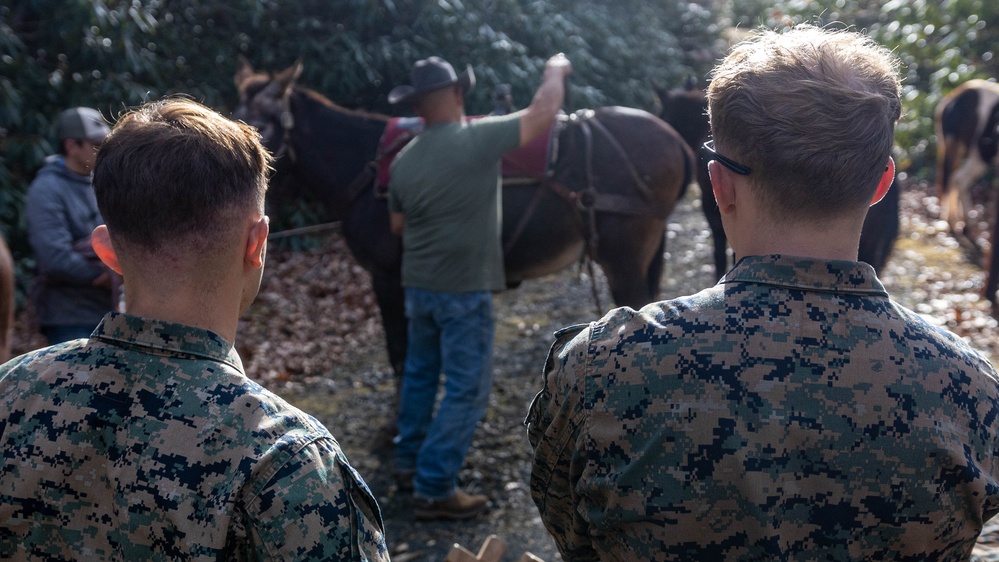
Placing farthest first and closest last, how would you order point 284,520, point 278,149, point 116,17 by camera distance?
point 116,17
point 278,149
point 284,520

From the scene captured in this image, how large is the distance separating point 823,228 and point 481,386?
3017mm

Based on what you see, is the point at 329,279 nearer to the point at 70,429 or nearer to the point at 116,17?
the point at 116,17

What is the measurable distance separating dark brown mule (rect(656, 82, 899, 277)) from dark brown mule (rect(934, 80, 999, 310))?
11.3 feet

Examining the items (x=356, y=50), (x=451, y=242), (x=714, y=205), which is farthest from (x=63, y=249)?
(x=356, y=50)

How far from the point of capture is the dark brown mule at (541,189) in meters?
5.32

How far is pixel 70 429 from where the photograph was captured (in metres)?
1.37

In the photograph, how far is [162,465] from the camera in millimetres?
1334

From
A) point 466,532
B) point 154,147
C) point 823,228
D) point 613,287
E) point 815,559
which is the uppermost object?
point 154,147

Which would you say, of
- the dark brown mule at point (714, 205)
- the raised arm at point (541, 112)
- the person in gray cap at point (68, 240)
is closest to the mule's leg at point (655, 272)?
the dark brown mule at point (714, 205)

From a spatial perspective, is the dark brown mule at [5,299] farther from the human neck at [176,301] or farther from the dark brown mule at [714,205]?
the dark brown mule at [714,205]

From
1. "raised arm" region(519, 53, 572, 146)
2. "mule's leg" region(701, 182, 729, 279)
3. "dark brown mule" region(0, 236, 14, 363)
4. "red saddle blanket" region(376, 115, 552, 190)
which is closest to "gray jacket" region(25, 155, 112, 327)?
"dark brown mule" region(0, 236, 14, 363)

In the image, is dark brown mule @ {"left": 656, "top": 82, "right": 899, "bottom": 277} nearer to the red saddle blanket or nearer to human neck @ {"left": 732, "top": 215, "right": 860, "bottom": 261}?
the red saddle blanket

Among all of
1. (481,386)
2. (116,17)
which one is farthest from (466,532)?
(116,17)

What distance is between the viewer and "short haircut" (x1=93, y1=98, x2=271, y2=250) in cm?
145
